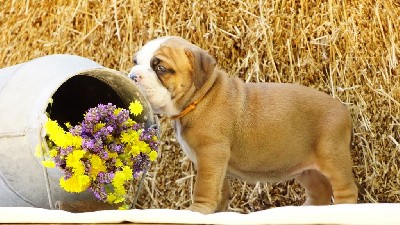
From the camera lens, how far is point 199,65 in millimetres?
2961

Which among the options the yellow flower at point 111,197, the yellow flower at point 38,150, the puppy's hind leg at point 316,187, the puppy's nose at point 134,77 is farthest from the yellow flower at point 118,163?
the puppy's hind leg at point 316,187

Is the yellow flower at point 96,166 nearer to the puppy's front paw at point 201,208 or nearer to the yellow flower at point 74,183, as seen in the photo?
the yellow flower at point 74,183

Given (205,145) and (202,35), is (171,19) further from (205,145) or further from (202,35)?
(205,145)

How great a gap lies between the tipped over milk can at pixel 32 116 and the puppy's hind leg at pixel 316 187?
2.59ft

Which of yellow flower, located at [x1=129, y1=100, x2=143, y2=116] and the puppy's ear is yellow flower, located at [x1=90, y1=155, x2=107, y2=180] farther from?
the puppy's ear

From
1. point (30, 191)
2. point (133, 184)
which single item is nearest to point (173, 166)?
point (133, 184)

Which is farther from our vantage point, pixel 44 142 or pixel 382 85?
pixel 382 85

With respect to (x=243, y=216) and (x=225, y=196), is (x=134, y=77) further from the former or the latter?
(x=243, y=216)

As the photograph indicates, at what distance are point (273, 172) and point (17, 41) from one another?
1.47 meters

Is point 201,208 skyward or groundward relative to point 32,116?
groundward

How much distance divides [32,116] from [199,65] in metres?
0.69

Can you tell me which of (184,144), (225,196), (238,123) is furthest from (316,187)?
(184,144)

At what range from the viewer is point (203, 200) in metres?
2.87

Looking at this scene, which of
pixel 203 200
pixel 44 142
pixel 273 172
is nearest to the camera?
pixel 44 142
